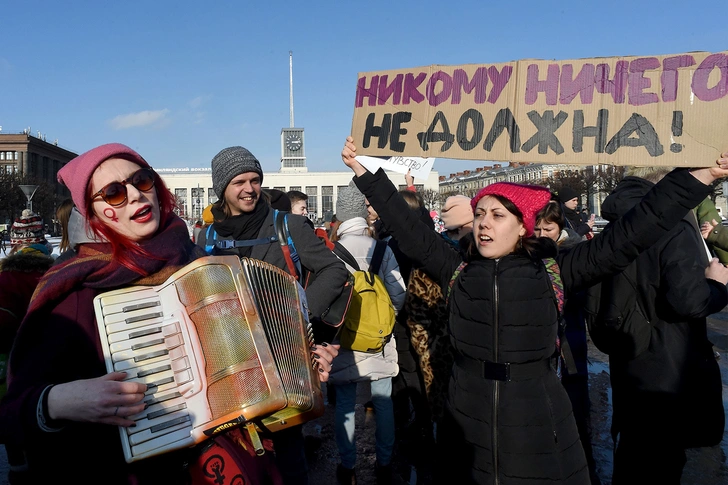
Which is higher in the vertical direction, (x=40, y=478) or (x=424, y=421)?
(x=40, y=478)

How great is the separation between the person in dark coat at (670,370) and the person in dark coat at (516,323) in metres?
0.57

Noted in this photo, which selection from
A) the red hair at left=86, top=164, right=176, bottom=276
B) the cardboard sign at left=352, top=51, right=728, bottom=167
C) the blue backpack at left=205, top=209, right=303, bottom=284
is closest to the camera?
the red hair at left=86, top=164, right=176, bottom=276

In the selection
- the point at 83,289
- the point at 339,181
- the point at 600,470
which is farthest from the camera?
the point at 339,181

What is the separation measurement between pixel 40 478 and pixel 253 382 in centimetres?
64

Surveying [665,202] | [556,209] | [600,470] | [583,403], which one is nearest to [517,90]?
[665,202]

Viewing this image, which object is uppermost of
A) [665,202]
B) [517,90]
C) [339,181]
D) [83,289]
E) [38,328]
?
[339,181]

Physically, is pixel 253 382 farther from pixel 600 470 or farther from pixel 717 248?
pixel 717 248

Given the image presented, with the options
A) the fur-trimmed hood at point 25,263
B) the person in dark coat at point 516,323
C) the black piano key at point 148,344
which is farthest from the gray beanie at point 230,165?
the black piano key at point 148,344

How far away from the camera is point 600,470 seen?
3.95 metres

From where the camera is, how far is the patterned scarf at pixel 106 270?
5.21ft

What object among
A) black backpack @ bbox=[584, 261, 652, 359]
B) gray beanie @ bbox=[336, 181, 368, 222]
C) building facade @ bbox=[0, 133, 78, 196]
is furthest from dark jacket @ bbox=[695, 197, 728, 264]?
building facade @ bbox=[0, 133, 78, 196]

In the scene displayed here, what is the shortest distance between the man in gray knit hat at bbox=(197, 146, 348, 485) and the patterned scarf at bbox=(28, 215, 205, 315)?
3.01 feet

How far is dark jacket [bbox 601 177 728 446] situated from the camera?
9.18 ft

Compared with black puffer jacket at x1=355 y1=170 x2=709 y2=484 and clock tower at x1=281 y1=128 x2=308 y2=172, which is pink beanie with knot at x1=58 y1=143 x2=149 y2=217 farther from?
clock tower at x1=281 y1=128 x2=308 y2=172
